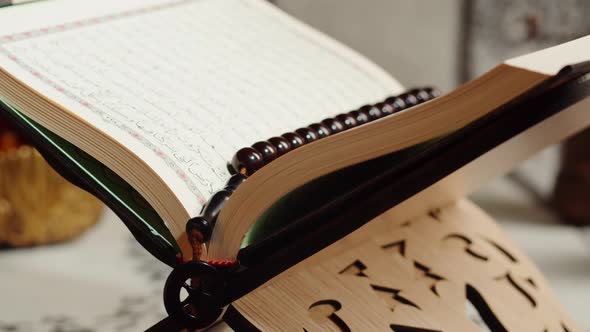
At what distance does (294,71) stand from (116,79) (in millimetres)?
268

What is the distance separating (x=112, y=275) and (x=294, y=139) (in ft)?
2.50

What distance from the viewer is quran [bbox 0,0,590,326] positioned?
1.99 feet

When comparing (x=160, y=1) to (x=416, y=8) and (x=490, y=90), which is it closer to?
(x=490, y=90)

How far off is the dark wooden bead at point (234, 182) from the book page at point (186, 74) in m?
0.02

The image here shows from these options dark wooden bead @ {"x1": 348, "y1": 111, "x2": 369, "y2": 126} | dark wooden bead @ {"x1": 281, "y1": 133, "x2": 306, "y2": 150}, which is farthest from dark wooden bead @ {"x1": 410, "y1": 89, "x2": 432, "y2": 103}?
dark wooden bead @ {"x1": 281, "y1": 133, "x2": 306, "y2": 150}

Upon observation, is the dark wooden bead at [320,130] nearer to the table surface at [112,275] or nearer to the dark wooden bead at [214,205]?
the dark wooden bead at [214,205]

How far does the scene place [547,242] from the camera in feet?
5.35

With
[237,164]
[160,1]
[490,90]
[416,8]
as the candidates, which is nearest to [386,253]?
[237,164]

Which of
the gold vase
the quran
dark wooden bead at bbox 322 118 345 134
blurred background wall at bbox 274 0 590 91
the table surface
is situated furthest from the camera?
blurred background wall at bbox 274 0 590 91

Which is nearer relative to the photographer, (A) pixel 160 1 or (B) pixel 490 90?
(B) pixel 490 90

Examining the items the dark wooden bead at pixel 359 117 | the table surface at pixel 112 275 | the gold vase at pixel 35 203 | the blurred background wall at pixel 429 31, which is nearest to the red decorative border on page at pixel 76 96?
the dark wooden bead at pixel 359 117

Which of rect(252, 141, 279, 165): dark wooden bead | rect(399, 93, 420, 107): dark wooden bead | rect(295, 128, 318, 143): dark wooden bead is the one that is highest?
rect(399, 93, 420, 107): dark wooden bead

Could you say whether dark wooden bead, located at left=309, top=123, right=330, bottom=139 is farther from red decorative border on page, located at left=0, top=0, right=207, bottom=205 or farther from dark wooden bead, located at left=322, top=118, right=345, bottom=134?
red decorative border on page, located at left=0, top=0, right=207, bottom=205

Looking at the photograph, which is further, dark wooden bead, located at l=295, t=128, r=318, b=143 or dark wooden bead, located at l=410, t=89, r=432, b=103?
dark wooden bead, located at l=410, t=89, r=432, b=103
